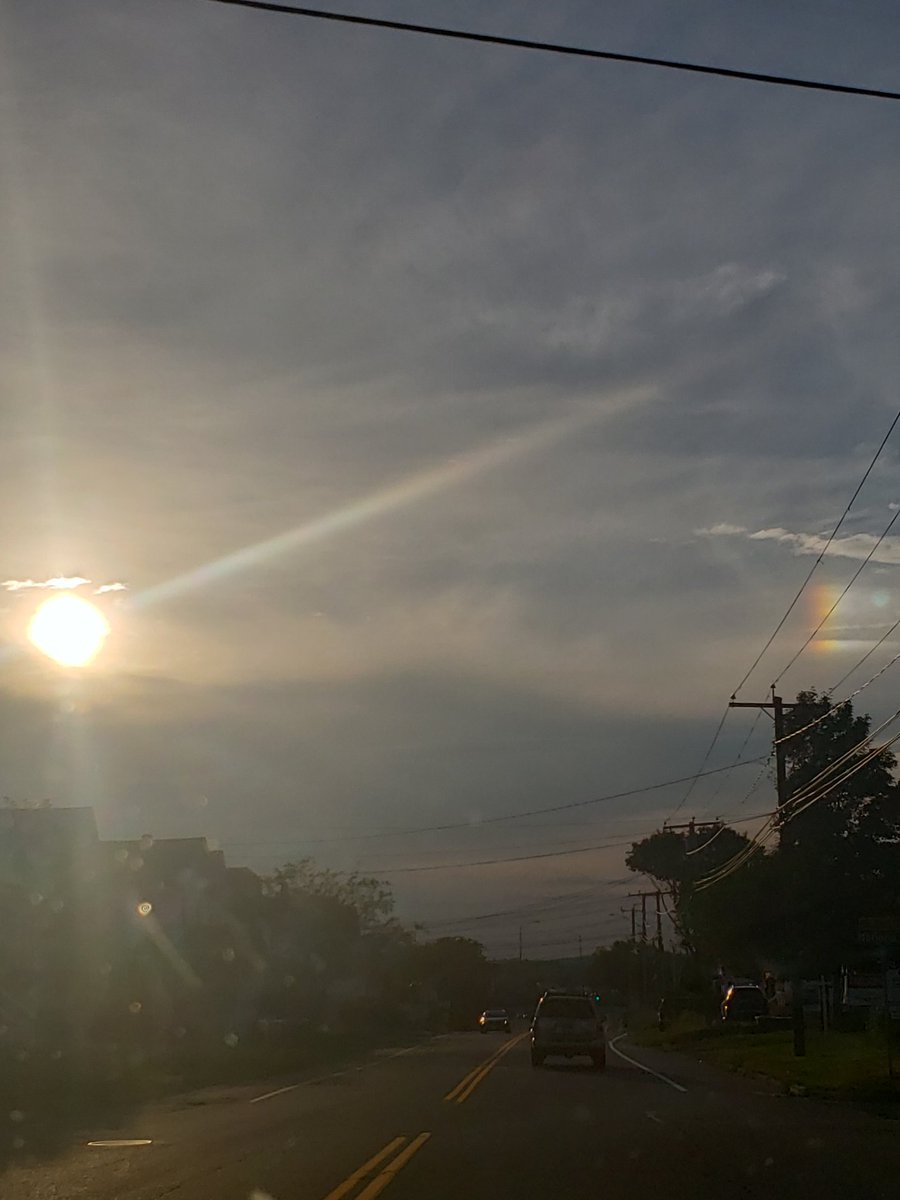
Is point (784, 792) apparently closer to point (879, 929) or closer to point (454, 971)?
point (879, 929)

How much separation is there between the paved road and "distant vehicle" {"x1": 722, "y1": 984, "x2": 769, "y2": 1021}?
33.2 m

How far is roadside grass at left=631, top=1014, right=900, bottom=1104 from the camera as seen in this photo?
26.9 m

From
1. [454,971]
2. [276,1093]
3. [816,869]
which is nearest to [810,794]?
[816,869]

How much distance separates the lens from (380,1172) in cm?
1433

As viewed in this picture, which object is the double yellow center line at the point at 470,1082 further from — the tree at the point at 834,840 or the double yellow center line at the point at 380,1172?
the tree at the point at 834,840

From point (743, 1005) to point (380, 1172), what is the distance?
4860 centimetres

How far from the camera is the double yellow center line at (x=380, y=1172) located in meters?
12.9

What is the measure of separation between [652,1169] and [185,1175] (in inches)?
191

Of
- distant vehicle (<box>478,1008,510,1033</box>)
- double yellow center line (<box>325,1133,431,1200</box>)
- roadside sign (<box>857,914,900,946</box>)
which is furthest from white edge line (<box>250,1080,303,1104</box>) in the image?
distant vehicle (<box>478,1008,510,1033</box>)

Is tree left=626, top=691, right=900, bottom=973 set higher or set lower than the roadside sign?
higher

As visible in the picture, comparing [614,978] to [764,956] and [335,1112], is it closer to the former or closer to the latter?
[764,956]

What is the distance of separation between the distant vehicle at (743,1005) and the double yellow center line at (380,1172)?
146ft

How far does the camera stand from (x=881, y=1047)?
34031 mm

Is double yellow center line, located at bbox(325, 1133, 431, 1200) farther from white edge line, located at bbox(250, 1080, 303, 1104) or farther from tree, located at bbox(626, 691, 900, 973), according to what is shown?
tree, located at bbox(626, 691, 900, 973)
